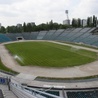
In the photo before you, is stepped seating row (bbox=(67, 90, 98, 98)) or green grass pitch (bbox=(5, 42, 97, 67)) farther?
green grass pitch (bbox=(5, 42, 97, 67))

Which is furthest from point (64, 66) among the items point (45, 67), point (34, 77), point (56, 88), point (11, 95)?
point (11, 95)

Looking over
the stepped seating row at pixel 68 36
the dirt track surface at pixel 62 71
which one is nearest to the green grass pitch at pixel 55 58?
the dirt track surface at pixel 62 71

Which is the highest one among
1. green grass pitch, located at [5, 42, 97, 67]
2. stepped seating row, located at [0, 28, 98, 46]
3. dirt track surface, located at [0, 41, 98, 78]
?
stepped seating row, located at [0, 28, 98, 46]

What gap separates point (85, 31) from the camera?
57781 mm

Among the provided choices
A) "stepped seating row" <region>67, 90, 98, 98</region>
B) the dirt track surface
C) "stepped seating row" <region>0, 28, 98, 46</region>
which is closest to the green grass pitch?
the dirt track surface

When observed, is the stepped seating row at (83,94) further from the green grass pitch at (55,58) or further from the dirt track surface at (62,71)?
the green grass pitch at (55,58)

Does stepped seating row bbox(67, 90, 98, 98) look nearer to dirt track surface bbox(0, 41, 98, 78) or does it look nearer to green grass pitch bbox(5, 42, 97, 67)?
dirt track surface bbox(0, 41, 98, 78)

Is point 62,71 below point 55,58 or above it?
below

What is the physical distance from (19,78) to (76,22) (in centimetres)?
7764

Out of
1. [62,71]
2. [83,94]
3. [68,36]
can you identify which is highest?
[68,36]

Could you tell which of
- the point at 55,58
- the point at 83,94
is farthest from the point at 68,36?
the point at 83,94

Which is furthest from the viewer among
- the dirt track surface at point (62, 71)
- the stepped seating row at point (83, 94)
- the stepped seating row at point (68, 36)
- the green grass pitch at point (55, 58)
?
the stepped seating row at point (68, 36)

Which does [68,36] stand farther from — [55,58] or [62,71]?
[62,71]

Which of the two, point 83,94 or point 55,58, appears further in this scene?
point 55,58
